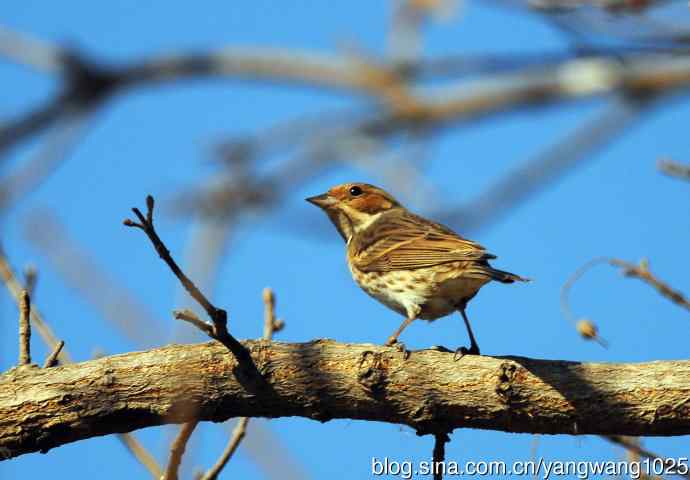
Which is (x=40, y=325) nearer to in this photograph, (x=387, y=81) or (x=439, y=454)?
(x=439, y=454)

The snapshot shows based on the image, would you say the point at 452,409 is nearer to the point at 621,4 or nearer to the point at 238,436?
the point at 238,436

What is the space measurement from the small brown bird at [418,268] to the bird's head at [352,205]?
250mm

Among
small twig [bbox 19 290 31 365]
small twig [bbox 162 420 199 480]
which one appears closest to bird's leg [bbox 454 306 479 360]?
small twig [bbox 162 420 199 480]

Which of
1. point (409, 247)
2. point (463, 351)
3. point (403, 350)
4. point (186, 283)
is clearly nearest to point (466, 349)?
point (463, 351)

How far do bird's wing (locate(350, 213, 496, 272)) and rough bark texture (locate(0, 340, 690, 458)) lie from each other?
5.86ft

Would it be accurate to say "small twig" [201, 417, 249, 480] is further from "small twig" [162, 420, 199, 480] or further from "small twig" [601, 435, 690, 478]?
"small twig" [601, 435, 690, 478]

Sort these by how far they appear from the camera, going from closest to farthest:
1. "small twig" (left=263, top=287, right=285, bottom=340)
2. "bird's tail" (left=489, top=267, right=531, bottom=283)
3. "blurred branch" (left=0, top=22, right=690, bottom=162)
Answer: "blurred branch" (left=0, top=22, right=690, bottom=162) → "small twig" (left=263, top=287, right=285, bottom=340) → "bird's tail" (left=489, top=267, right=531, bottom=283)

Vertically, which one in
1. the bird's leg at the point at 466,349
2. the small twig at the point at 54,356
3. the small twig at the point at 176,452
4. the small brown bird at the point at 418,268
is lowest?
the small twig at the point at 176,452

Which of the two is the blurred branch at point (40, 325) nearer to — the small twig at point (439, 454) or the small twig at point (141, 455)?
the small twig at point (141, 455)

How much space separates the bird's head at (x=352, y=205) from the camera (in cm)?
790

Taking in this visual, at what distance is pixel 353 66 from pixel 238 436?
2.53 meters

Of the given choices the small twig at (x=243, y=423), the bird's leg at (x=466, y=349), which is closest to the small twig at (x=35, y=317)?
the small twig at (x=243, y=423)

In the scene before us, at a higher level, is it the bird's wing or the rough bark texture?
the bird's wing

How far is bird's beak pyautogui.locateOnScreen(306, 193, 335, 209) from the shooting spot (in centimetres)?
779
